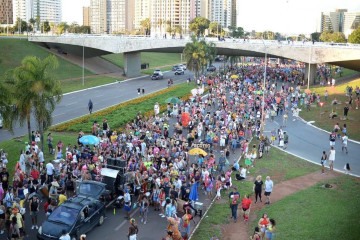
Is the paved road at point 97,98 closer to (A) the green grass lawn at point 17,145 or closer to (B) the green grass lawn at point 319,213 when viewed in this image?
(A) the green grass lawn at point 17,145

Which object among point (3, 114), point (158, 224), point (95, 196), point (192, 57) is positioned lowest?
point (158, 224)

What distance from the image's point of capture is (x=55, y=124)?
35969mm

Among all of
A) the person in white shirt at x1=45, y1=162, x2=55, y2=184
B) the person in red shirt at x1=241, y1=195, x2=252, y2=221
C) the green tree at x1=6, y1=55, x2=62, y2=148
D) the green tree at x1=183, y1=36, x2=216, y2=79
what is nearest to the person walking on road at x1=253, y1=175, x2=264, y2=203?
the person in red shirt at x1=241, y1=195, x2=252, y2=221

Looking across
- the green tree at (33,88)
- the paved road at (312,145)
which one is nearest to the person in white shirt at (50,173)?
the green tree at (33,88)

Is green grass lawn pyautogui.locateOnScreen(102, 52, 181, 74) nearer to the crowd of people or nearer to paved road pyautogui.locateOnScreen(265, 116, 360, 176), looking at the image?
paved road pyautogui.locateOnScreen(265, 116, 360, 176)

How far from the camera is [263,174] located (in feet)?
79.3

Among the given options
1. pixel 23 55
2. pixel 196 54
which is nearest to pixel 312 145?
pixel 196 54

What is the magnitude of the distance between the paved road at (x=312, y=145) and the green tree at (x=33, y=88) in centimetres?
1642

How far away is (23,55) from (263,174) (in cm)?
5447

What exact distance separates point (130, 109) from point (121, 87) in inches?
786

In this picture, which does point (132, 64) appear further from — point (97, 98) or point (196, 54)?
point (97, 98)

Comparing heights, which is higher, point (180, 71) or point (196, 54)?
point (196, 54)

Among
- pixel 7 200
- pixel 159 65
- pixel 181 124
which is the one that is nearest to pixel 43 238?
pixel 7 200

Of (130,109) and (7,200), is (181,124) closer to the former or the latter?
(130,109)
